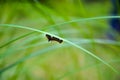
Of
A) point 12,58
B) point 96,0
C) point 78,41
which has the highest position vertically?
point 78,41

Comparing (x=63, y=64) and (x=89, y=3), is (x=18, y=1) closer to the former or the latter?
(x=63, y=64)

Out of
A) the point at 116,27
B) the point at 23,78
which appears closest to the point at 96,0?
the point at 116,27

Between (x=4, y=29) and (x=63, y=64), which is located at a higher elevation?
(x=4, y=29)

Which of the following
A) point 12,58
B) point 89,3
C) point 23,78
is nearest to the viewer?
point 23,78

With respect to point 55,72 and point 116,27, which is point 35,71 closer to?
point 55,72

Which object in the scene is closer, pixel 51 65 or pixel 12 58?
pixel 12 58

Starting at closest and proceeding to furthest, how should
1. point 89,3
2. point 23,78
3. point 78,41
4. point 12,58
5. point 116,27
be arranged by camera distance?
point 78,41 → point 23,78 → point 12,58 → point 116,27 → point 89,3

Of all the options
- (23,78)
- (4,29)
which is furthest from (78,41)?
(23,78)

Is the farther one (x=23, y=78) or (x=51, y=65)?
(x=51, y=65)

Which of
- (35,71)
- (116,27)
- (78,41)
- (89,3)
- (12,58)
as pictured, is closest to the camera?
(78,41)
